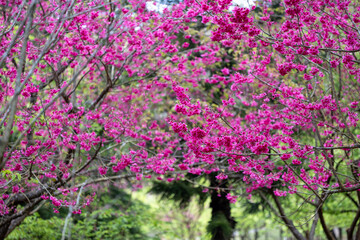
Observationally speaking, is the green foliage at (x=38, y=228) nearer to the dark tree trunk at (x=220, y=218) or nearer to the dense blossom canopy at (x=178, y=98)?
the dense blossom canopy at (x=178, y=98)

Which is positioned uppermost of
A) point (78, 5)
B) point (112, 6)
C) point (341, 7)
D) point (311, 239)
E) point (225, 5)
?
point (112, 6)

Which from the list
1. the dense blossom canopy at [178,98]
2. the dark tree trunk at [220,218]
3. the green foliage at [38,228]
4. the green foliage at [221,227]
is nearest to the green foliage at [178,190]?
the dark tree trunk at [220,218]

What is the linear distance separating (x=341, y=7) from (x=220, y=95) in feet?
21.0

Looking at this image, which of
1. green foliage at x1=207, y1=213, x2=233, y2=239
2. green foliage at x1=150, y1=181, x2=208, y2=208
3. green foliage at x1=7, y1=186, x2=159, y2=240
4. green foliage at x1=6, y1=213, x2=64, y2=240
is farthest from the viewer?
green foliage at x1=150, y1=181, x2=208, y2=208

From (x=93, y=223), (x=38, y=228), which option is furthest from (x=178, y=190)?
(x=38, y=228)

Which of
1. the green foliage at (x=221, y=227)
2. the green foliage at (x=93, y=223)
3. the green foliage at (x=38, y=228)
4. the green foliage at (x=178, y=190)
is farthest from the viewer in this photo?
the green foliage at (x=178, y=190)

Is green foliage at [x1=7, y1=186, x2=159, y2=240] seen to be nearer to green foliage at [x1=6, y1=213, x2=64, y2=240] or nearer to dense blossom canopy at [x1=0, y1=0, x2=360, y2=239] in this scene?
green foliage at [x1=6, y1=213, x2=64, y2=240]

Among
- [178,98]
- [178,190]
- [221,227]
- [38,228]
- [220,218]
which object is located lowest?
[38,228]

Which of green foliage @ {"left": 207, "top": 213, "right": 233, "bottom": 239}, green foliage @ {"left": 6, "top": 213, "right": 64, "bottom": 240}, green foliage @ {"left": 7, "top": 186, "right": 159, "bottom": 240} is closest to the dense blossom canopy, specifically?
green foliage @ {"left": 7, "top": 186, "right": 159, "bottom": 240}

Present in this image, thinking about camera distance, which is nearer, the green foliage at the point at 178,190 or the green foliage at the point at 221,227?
the green foliage at the point at 221,227

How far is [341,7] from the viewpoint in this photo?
14.3ft

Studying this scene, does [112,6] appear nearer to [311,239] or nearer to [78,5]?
[78,5]

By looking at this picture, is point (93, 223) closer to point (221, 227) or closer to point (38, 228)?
point (38, 228)

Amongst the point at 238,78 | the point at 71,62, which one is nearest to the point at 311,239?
the point at 238,78
